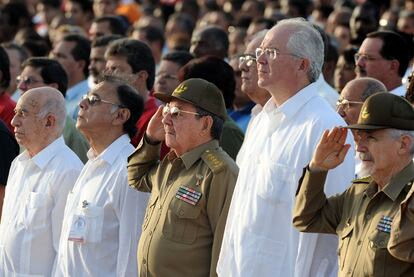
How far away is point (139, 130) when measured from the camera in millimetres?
8352

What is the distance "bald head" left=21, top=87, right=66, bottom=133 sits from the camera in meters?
7.78

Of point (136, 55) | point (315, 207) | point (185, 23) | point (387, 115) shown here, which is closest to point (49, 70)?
point (136, 55)

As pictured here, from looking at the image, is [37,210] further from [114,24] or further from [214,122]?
[114,24]

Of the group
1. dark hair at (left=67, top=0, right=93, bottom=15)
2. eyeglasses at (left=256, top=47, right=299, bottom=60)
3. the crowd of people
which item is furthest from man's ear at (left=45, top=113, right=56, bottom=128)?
dark hair at (left=67, top=0, right=93, bottom=15)

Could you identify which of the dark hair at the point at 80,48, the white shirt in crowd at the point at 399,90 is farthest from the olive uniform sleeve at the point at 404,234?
the dark hair at the point at 80,48

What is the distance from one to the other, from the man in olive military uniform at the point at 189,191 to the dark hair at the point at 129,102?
0.66 meters

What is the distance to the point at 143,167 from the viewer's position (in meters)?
7.01

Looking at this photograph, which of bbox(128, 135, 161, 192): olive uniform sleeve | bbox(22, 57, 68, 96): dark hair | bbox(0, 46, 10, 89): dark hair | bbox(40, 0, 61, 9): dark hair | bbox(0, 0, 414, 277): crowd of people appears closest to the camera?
bbox(0, 0, 414, 277): crowd of people

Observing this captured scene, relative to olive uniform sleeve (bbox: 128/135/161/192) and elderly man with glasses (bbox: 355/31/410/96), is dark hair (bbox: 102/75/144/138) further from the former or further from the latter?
elderly man with glasses (bbox: 355/31/410/96)

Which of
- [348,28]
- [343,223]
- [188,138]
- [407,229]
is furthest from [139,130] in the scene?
[348,28]

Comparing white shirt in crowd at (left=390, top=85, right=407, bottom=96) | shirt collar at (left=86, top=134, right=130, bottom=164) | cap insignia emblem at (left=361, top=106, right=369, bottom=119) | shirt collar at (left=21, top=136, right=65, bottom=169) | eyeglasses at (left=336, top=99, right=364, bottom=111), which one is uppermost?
cap insignia emblem at (left=361, top=106, right=369, bottom=119)

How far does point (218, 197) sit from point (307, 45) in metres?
0.97

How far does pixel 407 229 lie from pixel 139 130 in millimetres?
3461

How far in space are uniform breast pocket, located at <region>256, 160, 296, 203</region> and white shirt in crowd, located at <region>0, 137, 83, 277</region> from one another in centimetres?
193
